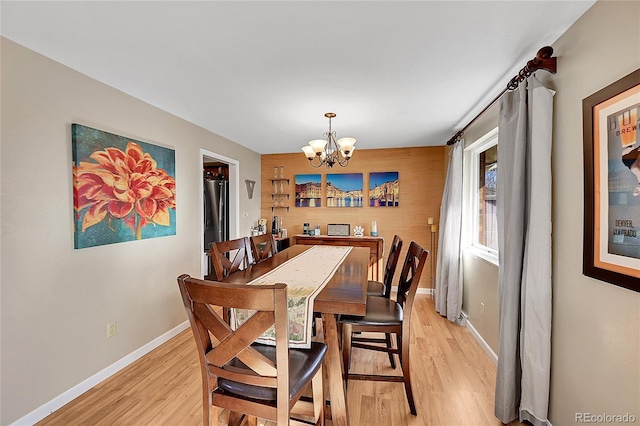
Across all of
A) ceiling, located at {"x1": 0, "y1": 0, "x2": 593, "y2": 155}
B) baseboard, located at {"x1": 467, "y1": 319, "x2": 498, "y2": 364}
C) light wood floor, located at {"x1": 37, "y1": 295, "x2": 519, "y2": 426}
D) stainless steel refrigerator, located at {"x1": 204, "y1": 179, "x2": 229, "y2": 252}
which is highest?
ceiling, located at {"x1": 0, "y1": 0, "x2": 593, "y2": 155}

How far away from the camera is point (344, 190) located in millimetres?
4906

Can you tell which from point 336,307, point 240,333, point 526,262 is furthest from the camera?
point 526,262

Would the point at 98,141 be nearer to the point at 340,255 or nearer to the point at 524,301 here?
the point at 340,255

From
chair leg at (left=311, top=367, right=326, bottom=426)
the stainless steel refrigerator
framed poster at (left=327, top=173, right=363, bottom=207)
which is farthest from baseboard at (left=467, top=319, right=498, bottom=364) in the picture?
the stainless steel refrigerator

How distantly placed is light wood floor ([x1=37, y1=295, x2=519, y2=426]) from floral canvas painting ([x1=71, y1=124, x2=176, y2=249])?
43.2 inches

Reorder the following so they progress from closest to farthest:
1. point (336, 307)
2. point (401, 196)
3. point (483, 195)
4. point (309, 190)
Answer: point (336, 307)
point (483, 195)
point (401, 196)
point (309, 190)

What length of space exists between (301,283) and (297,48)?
1.44m

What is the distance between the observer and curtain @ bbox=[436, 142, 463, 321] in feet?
11.2

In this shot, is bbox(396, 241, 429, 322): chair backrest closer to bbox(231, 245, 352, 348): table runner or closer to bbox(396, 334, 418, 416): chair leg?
bbox(396, 334, 418, 416): chair leg

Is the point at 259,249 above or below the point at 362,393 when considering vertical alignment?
above

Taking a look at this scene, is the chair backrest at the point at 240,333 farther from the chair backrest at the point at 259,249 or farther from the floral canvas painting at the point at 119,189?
the floral canvas painting at the point at 119,189

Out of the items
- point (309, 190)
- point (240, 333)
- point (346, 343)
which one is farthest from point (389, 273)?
point (309, 190)

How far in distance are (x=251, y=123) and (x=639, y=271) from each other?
3.27 metres

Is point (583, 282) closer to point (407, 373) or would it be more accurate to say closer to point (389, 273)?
point (407, 373)
